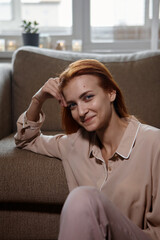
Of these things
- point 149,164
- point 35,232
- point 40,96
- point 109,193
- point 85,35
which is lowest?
point 35,232

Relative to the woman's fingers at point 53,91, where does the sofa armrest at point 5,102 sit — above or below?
below

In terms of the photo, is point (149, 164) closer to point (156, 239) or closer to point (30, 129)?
point (156, 239)

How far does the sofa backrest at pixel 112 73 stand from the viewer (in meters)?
2.10

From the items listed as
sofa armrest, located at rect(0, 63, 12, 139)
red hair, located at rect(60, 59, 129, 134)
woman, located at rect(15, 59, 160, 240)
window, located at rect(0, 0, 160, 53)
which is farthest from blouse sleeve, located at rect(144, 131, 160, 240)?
window, located at rect(0, 0, 160, 53)

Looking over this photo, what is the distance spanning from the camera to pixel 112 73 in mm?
2166

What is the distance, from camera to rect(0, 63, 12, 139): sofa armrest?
2.11 metres

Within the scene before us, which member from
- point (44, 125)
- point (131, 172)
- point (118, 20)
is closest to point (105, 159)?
point (131, 172)

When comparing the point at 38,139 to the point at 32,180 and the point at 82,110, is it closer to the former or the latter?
the point at 32,180

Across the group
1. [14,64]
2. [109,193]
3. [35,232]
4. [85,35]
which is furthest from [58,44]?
[109,193]

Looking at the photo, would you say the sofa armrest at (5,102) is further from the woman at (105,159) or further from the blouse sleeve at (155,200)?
the blouse sleeve at (155,200)

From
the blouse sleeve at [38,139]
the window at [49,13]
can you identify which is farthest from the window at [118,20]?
the blouse sleeve at [38,139]

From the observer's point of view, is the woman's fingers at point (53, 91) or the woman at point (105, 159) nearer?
the woman at point (105, 159)

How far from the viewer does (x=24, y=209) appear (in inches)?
67.2

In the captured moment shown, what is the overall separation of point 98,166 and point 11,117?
1008mm
